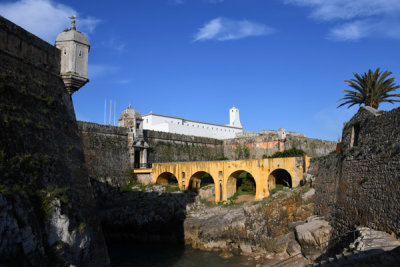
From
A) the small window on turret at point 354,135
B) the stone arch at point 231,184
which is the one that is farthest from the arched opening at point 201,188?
the small window on turret at point 354,135

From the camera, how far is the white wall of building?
45125 millimetres

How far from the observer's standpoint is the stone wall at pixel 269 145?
36.6 m

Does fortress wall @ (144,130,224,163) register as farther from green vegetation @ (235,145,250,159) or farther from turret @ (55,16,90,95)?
turret @ (55,16,90,95)

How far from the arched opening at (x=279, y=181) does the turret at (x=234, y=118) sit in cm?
3214

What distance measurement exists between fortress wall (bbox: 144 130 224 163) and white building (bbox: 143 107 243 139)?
7000 millimetres

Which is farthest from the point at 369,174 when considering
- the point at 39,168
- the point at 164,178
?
the point at 164,178

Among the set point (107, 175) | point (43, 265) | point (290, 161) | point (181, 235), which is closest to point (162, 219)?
point (181, 235)

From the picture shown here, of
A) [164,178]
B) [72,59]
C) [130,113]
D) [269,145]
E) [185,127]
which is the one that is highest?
[185,127]

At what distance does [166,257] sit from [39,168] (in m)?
11.0

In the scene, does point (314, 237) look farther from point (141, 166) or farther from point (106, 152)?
point (141, 166)

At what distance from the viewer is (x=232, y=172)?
25375 mm

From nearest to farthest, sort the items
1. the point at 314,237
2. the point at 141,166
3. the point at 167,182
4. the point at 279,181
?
the point at 314,237 < the point at 279,181 < the point at 167,182 < the point at 141,166

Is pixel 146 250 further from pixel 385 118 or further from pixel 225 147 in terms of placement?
pixel 225 147

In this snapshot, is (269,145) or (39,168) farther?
(269,145)
